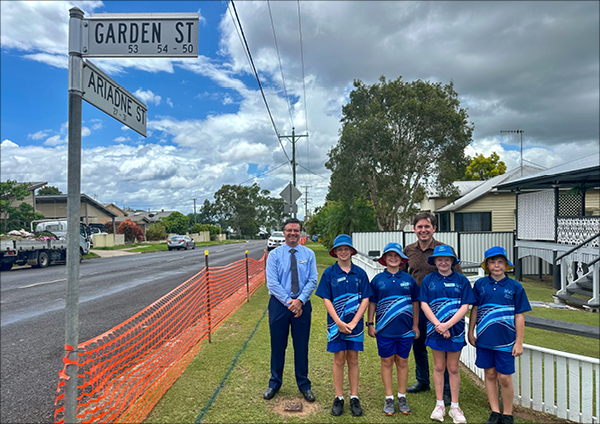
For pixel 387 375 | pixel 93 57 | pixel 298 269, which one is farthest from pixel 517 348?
pixel 93 57

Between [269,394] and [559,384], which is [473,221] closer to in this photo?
[559,384]

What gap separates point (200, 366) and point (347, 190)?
19223 millimetres

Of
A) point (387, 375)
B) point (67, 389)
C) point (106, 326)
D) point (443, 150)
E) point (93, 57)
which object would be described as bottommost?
point (106, 326)

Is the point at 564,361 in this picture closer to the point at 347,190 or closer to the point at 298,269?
the point at 298,269

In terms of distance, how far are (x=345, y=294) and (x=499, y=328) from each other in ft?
4.45

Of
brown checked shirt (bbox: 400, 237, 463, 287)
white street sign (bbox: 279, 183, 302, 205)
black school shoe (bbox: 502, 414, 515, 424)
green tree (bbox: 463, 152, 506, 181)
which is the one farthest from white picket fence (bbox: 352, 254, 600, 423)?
green tree (bbox: 463, 152, 506, 181)

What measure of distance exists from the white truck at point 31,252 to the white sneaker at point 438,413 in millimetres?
20301

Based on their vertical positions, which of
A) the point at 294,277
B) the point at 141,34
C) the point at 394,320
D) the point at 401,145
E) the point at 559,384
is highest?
the point at 401,145

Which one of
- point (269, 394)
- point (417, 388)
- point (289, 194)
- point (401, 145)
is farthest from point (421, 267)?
point (401, 145)

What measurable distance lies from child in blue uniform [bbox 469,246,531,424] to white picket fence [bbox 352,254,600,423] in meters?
0.46

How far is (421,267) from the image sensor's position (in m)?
4.30

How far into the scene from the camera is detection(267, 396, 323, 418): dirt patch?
3.93 metres

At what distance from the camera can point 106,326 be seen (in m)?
7.79

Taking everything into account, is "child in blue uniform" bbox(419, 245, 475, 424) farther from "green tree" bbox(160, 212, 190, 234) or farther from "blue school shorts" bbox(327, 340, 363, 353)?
"green tree" bbox(160, 212, 190, 234)
